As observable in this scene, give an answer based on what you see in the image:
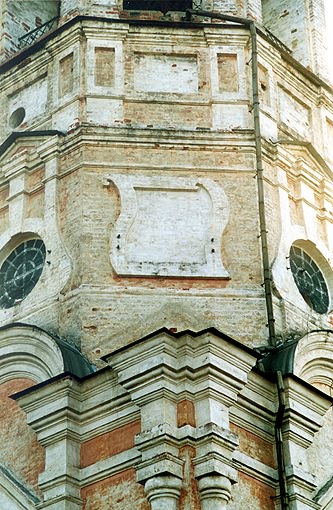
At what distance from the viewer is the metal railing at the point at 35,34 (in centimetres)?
2150

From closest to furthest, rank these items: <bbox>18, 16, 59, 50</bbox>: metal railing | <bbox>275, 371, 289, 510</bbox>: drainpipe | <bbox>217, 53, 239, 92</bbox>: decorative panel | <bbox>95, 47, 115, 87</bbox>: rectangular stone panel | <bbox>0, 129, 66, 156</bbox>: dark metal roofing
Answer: <bbox>275, 371, 289, 510</bbox>: drainpipe
<bbox>0, 129, 66, 156</bbox>: dark metal roofing
<bbox>95, 47, 115, 87</bbox>: rectangular stone panel
<bbox>217, 53, 239, 92</bbox>: decorative panel
<bbox>18, 16, 59, 50</bbox>: metal railing

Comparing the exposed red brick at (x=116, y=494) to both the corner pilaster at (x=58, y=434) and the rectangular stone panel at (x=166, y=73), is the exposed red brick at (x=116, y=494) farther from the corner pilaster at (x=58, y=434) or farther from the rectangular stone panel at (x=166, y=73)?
the rectangular stone panel at (x=166, y=73)

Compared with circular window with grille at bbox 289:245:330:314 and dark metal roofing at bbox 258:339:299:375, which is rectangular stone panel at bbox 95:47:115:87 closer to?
circular window with grille at bbox 289:245:330:314

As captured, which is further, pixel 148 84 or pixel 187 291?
pixel 148 84

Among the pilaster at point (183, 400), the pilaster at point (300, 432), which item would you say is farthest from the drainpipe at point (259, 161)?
the pilaster at point (183, 400)

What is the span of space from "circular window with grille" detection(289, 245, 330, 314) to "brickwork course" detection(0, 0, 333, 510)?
32 mm

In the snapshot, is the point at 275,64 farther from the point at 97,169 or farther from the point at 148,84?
the point at 97,169

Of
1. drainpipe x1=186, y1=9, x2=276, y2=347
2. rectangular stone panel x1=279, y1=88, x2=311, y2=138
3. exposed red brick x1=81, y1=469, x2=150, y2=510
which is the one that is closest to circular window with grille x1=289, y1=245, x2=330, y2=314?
drainpipe x1=186, y1=9, x2=276, y2=347

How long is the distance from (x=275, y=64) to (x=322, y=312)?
4071 mm

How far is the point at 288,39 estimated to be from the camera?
22156mm

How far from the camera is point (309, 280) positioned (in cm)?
1883

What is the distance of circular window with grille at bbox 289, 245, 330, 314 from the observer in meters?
18.6

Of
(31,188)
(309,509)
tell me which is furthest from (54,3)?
(309,509)

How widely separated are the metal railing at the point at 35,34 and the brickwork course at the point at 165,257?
0.05 metres
